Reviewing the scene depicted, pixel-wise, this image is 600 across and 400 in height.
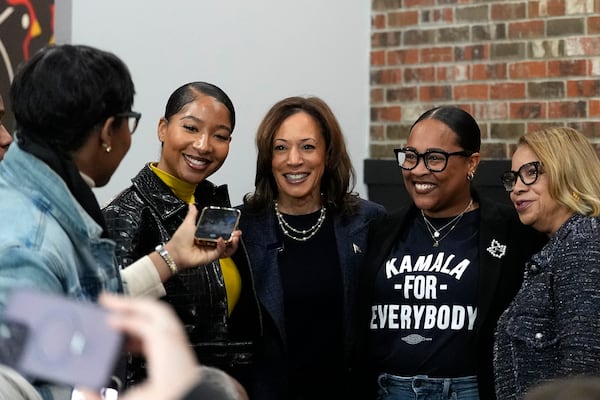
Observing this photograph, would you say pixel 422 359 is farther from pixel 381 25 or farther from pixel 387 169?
pixel 381 25

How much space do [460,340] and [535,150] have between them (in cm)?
64

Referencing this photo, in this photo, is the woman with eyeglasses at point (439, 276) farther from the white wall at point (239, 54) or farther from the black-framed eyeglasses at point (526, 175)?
the white wall at point (239, 54)

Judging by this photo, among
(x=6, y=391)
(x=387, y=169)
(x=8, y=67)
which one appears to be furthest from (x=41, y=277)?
(x=387, y=169)

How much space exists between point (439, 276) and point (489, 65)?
270 centimetres

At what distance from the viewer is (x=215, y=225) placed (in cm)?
304

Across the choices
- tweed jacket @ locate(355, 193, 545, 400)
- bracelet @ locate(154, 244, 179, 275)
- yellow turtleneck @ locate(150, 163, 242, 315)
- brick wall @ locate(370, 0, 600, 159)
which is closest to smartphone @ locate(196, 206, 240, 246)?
bracelet @ locate(154, 244, 179, 275)

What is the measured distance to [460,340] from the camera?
3.31 m

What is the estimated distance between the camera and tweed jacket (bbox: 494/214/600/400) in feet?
9.57

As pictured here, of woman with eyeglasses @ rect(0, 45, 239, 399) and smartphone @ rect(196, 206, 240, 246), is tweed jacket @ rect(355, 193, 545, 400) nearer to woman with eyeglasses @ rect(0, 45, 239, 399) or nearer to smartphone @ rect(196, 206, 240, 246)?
smartphone @ rect(196, 206, 240, 246)

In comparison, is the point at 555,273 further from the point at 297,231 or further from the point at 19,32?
the point at 19,32

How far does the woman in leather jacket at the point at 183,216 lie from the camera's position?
3.25 m

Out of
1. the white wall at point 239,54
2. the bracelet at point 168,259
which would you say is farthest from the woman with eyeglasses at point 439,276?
the white wall at point 239,54

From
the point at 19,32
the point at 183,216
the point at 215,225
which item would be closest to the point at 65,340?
the point at 215,225

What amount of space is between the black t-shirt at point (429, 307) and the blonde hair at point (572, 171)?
360mm
